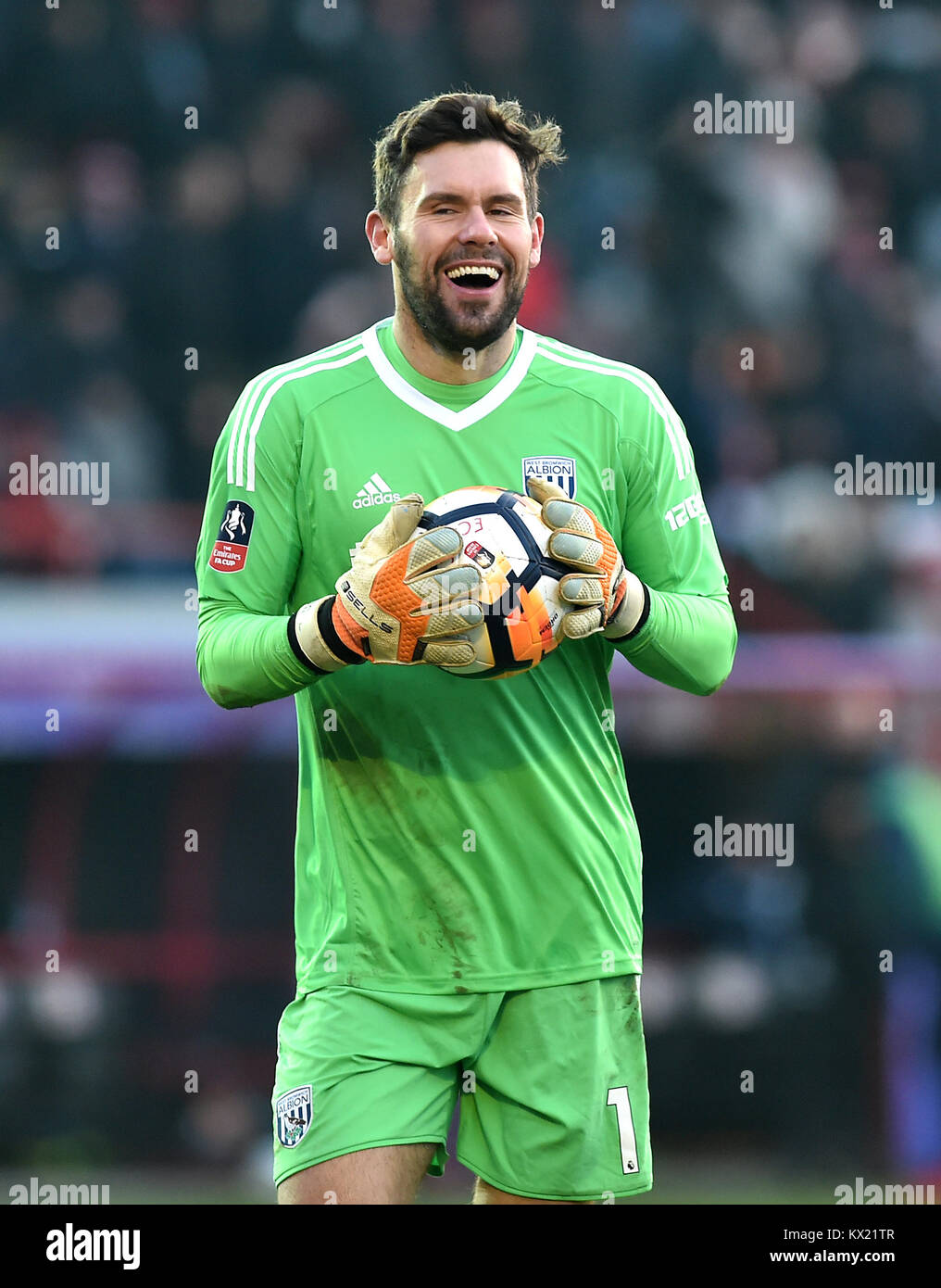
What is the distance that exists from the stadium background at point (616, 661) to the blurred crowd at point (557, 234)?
2 cm

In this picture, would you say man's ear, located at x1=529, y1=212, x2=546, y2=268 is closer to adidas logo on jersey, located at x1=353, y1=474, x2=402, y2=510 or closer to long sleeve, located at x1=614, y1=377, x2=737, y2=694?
long sleeve, located at x1=614, y1=377, x2=737, y2=694

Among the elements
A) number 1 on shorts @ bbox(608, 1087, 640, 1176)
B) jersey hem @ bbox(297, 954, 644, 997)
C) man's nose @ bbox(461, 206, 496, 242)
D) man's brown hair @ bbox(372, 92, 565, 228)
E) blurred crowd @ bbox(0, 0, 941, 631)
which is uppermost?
blurred crowd @ bbox(0, 0, 941, 631)

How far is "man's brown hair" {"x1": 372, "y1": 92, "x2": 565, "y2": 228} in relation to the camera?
3248 millimetres

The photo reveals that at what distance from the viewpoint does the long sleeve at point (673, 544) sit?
3201 mm

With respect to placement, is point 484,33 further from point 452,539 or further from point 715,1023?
point 452,539

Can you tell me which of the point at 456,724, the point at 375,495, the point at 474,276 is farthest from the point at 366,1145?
the point at 474,276

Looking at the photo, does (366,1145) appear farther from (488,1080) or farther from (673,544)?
(673,544)

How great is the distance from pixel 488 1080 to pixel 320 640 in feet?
2.76

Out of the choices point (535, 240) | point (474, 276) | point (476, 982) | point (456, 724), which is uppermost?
point (535, 240)

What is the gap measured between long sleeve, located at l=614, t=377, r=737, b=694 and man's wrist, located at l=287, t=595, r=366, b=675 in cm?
57

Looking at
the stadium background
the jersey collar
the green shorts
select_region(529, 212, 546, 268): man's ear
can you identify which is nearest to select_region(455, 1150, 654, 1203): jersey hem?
the green shorts

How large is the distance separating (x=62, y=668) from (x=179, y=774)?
54 cm

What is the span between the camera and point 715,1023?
5965mm

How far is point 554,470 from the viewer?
3.20m
